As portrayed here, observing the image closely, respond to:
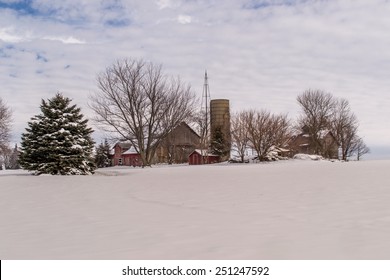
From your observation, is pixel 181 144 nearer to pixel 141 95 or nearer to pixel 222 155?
pixel 222 155

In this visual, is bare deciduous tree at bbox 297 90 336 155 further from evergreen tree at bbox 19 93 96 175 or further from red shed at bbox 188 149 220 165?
evergreen tree at bbox 19 93 96 175

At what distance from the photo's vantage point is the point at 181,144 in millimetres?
58500

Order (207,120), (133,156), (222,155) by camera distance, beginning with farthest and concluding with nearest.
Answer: (133,156)
(207,120)
(222,155)

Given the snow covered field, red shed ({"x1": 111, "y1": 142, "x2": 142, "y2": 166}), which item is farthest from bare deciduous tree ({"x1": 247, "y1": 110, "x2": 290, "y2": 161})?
the snow covered field

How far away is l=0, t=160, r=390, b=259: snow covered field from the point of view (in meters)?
4.93

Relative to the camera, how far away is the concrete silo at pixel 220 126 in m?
47.1

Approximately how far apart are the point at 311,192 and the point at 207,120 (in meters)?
43.1

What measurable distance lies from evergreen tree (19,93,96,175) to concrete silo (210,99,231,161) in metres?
27.2

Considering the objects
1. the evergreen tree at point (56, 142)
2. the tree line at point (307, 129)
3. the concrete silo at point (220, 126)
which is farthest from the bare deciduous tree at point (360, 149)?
the evergreen tree at point (56, 142)

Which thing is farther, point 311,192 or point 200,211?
point 311,192

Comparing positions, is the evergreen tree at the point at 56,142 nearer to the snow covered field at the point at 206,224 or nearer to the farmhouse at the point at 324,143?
the snow covered field at the point at 206,224

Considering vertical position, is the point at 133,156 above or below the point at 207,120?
below

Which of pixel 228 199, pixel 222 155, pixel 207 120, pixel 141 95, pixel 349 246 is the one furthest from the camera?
pixel 207 120
